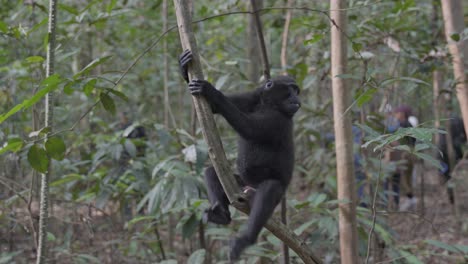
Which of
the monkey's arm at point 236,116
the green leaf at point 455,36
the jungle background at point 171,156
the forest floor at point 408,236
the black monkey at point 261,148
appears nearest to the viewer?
the monkey's arm at point 236,116

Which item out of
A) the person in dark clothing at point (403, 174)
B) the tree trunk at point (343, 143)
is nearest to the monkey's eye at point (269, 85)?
the tree trunk at point (343, 143)

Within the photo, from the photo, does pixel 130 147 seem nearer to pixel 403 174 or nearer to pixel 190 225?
pixel 190 225

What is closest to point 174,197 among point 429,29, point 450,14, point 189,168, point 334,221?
point 189,168

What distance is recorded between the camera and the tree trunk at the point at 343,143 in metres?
4.14

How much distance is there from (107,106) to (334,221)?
2.47 meters

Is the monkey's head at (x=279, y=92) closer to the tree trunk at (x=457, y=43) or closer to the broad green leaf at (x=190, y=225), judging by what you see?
the broad green leaf at (x=190, y=225)

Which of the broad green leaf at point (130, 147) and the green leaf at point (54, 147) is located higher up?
the broad green leaf at point (130, 147)

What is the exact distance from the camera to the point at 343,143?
13.7 ft

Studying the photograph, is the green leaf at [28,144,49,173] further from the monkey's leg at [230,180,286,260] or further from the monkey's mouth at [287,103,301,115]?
the monkey's mouth at [287,103,301,115]

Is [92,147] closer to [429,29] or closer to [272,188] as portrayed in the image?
[272,188]

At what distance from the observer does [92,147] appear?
722 centimetres

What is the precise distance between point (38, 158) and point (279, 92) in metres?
2.34

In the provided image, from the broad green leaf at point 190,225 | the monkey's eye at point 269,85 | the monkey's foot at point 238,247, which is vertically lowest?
the monkey's foot at point 238,247

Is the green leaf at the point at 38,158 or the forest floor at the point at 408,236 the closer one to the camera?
the green leaf at the point at 38,158
